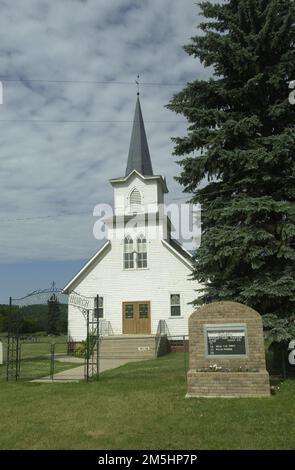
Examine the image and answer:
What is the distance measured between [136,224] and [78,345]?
785 centimetres

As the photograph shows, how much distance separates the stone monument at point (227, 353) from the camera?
9445 millimetres

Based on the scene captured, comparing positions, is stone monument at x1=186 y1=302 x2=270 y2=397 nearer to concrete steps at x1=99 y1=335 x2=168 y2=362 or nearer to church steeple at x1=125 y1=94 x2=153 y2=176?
concrete steps at x1=99 y1=335 x2=168 y2=362

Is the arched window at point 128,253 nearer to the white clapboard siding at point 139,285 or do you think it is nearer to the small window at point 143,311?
the white clapboard siding at point 139,285

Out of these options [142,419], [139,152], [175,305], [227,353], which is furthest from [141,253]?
[142,419]

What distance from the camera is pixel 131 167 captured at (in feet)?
95.3

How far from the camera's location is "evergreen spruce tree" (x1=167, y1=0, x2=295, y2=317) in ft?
36.7

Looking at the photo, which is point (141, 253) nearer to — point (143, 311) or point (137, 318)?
point (143, 311)

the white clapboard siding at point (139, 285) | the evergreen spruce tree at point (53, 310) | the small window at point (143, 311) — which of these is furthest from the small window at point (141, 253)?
the evergreen spruce tree at point (53, 310)

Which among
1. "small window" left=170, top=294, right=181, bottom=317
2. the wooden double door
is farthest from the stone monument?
the wooden double door

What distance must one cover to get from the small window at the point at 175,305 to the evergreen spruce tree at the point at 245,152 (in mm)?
11822

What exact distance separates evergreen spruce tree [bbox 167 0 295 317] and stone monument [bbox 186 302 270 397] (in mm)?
1050
